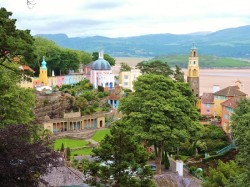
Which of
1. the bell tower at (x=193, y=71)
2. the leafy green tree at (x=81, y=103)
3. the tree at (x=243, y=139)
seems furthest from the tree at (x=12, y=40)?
the bell tower at (x=193, y=71)

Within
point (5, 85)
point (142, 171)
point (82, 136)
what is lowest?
point (82, 136)

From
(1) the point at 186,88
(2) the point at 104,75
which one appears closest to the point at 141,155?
(1) the point at 186,88

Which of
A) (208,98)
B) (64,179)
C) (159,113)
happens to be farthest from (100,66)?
(64,179)

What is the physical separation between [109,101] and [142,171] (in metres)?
43.2

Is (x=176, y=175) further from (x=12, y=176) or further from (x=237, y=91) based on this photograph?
(x=237, y=91)

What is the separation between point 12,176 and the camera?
1248 cm

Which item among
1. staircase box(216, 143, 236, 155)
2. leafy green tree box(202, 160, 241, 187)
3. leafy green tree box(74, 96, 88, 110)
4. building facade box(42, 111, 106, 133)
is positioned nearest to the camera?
leafy green tree box(202, 160, 241, 187)

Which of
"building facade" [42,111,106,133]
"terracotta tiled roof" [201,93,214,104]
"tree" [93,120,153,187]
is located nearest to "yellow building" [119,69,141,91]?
"building facade" [42,111,106,133]

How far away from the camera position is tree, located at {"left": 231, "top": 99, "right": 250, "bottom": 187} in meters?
18.0

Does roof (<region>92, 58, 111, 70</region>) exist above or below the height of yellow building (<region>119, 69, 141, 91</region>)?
above

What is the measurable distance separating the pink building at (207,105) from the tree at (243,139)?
17.0m

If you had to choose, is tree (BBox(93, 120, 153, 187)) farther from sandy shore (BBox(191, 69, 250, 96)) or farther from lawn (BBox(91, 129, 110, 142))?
sandy shore (BBox(191, 69, 250, 96))

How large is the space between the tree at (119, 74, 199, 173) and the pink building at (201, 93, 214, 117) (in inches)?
811

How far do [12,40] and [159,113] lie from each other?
14195mm
